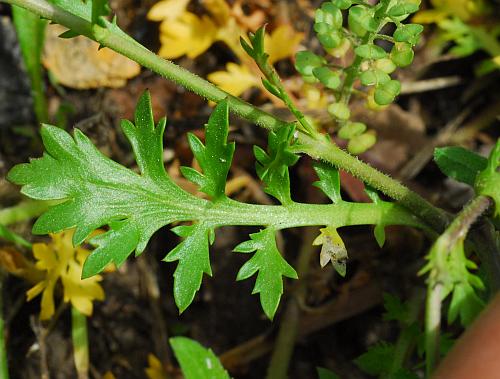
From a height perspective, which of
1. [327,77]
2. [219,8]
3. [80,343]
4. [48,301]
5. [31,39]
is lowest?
[80,343]

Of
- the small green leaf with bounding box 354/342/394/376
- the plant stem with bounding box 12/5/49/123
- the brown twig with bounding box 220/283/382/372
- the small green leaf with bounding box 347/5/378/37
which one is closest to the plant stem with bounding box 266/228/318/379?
the brown twig with bounding box 220/283/382/372

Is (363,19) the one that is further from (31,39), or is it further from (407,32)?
(31,39)

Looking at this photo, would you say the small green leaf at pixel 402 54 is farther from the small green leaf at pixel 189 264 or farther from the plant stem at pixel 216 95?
the small green leaf at pixel 189 264

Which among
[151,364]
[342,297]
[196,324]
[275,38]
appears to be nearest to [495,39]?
[275,38]

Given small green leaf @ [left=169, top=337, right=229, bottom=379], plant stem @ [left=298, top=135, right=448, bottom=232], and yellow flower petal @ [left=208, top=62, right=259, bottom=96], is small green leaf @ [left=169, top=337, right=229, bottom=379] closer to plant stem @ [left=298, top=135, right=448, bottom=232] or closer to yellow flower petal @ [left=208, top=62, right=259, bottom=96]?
plant stem @ [left=298, top=135, right=448, bottom=232]

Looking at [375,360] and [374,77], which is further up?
[374,77]

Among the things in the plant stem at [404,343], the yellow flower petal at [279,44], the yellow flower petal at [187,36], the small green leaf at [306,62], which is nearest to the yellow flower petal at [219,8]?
the yellow flower petal at [187,36]

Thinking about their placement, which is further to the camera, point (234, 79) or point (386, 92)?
point (234, 79)

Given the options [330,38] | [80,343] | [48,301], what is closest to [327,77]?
[330,38]
